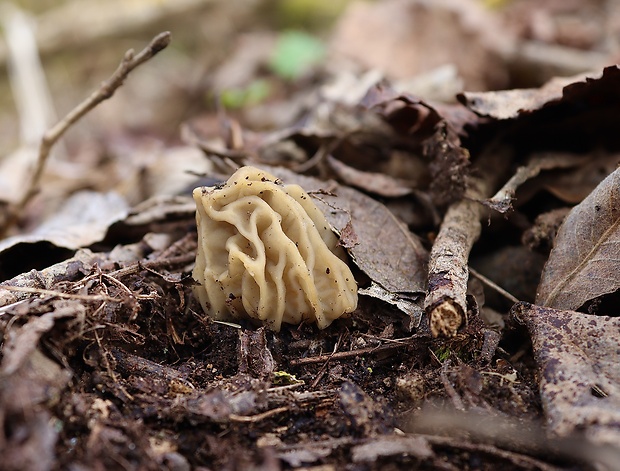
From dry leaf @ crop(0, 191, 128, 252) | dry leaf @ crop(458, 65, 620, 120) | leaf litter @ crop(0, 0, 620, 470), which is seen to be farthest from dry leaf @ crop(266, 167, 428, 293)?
dry leaf @ crop(0, 191, 128, 252)

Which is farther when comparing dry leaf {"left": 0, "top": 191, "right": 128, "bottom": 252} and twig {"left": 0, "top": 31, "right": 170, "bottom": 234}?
dry leaf {"left": 0, "top": 191, "right": 128, "bottom": 252}

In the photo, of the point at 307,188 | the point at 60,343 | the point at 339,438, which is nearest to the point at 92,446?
the point at 60,343

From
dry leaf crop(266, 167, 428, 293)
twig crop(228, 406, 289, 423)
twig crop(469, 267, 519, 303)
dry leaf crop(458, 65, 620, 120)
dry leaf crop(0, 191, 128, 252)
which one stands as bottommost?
dry leaf crop(0, 191, 128, 252)

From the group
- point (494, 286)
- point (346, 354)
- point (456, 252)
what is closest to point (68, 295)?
point (346, 354)

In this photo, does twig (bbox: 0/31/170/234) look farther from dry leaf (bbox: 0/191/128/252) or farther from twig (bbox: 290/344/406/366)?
twig (bbox: 290/344/406/366)

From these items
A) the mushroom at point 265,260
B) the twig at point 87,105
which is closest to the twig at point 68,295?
the mushroom at point 265,260

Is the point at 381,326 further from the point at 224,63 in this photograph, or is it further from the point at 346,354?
the point at 224,63
